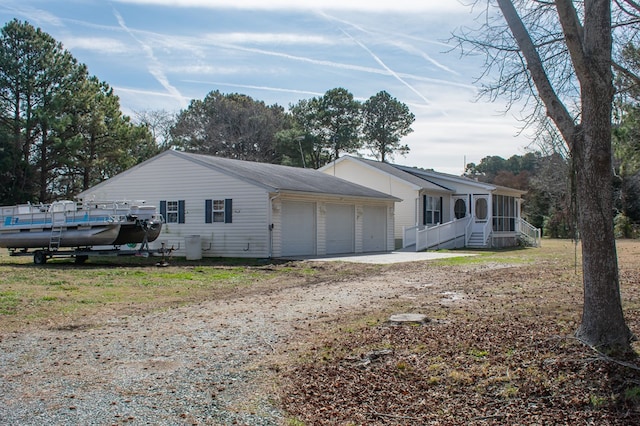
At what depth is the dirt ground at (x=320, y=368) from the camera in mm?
4648

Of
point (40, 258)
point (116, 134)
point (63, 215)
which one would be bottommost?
point (40, 258)

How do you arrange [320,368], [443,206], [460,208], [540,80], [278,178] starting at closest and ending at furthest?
[320,368], [540,80], [278,178], [443,206], [460,208]

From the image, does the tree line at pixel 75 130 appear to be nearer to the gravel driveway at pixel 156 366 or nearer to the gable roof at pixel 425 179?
the gable roof at pixel 425 179

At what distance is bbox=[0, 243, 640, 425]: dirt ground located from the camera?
465 centimetres

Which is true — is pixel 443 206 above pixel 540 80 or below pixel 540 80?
below

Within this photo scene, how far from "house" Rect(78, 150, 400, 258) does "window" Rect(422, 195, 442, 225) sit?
215 inches

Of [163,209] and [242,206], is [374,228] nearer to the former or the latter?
[242,206]

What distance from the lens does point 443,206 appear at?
105 feet

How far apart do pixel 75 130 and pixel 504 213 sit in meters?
26.6

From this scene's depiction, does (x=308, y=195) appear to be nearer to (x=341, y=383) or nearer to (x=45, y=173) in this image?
(x=341, y=383)

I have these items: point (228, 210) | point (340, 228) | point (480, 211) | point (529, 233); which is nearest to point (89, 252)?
point (228, 210)

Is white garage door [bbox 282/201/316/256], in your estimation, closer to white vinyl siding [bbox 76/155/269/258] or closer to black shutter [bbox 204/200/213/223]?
white vinyl siding [bbox 76/155/269/258]

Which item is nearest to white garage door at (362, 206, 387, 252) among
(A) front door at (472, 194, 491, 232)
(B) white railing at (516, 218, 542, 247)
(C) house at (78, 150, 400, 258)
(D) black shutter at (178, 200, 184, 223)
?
(C) house at (78, 150, 400, 258)

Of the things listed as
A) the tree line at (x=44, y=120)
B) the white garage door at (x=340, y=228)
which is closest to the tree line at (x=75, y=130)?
the tree line at (x=44, y=120)
